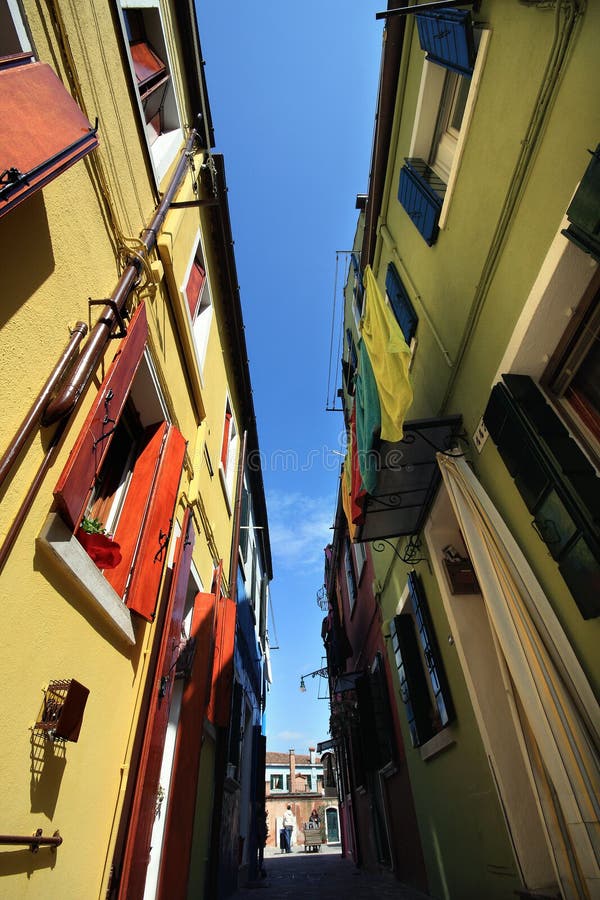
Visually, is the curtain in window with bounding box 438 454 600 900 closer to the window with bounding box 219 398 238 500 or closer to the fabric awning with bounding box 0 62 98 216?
the fabric awning with bounding box 0 62 98 216

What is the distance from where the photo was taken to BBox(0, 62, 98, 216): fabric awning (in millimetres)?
1658

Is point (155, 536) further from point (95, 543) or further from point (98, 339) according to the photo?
point (98, 339)

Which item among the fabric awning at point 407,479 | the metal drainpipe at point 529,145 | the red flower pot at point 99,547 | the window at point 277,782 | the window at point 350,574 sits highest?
the window at point 350,574

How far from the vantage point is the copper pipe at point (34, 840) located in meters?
1.63

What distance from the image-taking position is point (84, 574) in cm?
242

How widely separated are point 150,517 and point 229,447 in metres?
5.61

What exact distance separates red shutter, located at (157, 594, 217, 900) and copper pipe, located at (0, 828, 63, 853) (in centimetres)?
167

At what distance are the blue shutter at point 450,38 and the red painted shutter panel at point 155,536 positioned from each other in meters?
4.67

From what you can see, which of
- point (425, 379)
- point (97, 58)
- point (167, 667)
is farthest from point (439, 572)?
point (97, 58)

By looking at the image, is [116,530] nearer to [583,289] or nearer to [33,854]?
[33,854]

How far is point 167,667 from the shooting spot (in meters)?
3.39

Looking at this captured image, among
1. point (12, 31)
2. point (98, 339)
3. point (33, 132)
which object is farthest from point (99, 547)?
point (12, 31)

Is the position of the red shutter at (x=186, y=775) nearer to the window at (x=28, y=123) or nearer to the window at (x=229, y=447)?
the window at (x=229, y=447)

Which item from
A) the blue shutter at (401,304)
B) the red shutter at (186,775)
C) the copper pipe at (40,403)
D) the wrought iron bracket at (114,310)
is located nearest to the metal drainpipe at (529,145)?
the blue shutter at (401,304)
